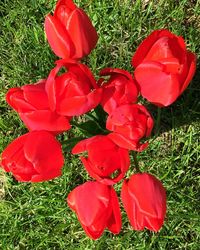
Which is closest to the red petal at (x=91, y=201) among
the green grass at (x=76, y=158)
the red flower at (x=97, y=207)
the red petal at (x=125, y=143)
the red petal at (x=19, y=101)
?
the red flower at (x=97, y=207)

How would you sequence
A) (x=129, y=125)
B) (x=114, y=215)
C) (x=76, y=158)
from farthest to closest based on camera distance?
(x=76, y=158), (x=114, y=215), (x=129, y=125)

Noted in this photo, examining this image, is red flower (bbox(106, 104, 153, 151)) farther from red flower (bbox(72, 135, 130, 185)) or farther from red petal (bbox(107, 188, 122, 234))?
red petal (bbox(107, 188, 122, 234))

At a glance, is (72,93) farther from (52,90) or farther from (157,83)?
(157,83)

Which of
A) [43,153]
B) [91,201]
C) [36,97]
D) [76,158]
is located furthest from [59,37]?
[76,158]

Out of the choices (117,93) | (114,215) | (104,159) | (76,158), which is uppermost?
(117,93)

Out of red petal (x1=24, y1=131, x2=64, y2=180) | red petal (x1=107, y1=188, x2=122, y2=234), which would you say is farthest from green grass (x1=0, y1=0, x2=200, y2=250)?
red petal (x1=24, y1=131, x2=64, y2=180)

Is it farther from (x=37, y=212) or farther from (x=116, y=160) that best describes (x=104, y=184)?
(x=37, y=212)

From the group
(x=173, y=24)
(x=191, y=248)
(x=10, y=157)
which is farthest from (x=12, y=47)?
(x=191, y=248)
